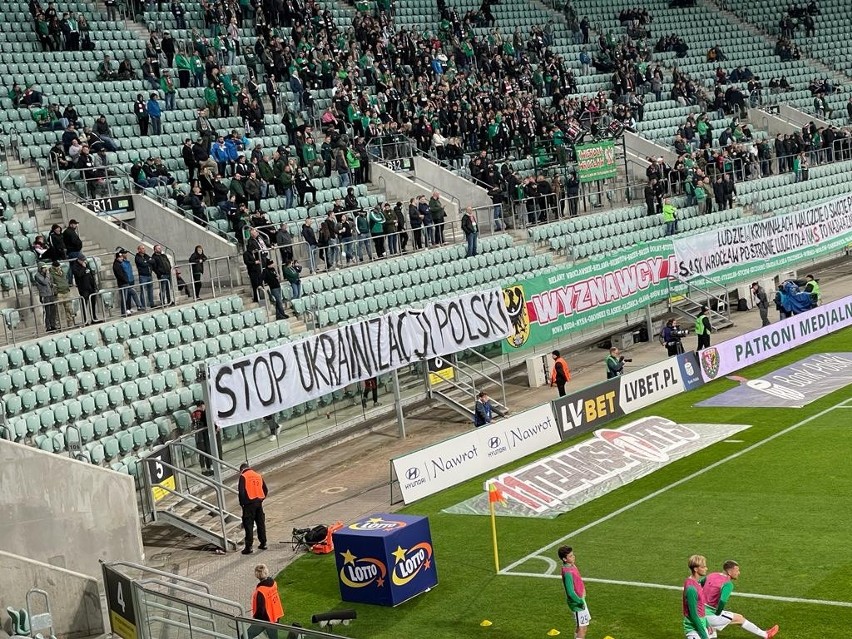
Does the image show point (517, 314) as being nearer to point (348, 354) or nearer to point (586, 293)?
point (586, 293)

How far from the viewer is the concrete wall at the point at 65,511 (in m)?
20.8

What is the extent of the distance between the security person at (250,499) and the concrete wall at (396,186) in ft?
60.4

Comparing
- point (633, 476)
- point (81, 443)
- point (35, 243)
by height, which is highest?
point (35, 243)

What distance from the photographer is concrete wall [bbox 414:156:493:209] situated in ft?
132

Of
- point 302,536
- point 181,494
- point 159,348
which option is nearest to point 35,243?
point 159,348

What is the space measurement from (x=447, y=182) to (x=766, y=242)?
35.3 feet

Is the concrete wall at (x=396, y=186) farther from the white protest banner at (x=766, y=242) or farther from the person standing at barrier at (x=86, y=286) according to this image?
the person standing at barrier at (x=86, y=286)

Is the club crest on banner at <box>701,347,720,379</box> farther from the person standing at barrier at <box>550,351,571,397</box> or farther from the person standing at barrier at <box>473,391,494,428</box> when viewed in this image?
the person standing at barrier at <box>473,391,494,428</box>

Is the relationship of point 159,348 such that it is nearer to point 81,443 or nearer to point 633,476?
point 81,443

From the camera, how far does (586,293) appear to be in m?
35.2

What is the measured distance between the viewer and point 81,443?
77.8 feet

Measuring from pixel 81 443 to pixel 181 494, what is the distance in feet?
7.50

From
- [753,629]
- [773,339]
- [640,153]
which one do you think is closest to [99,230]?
[773,339]

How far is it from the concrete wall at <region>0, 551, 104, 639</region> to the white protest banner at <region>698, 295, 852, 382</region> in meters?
17.6
